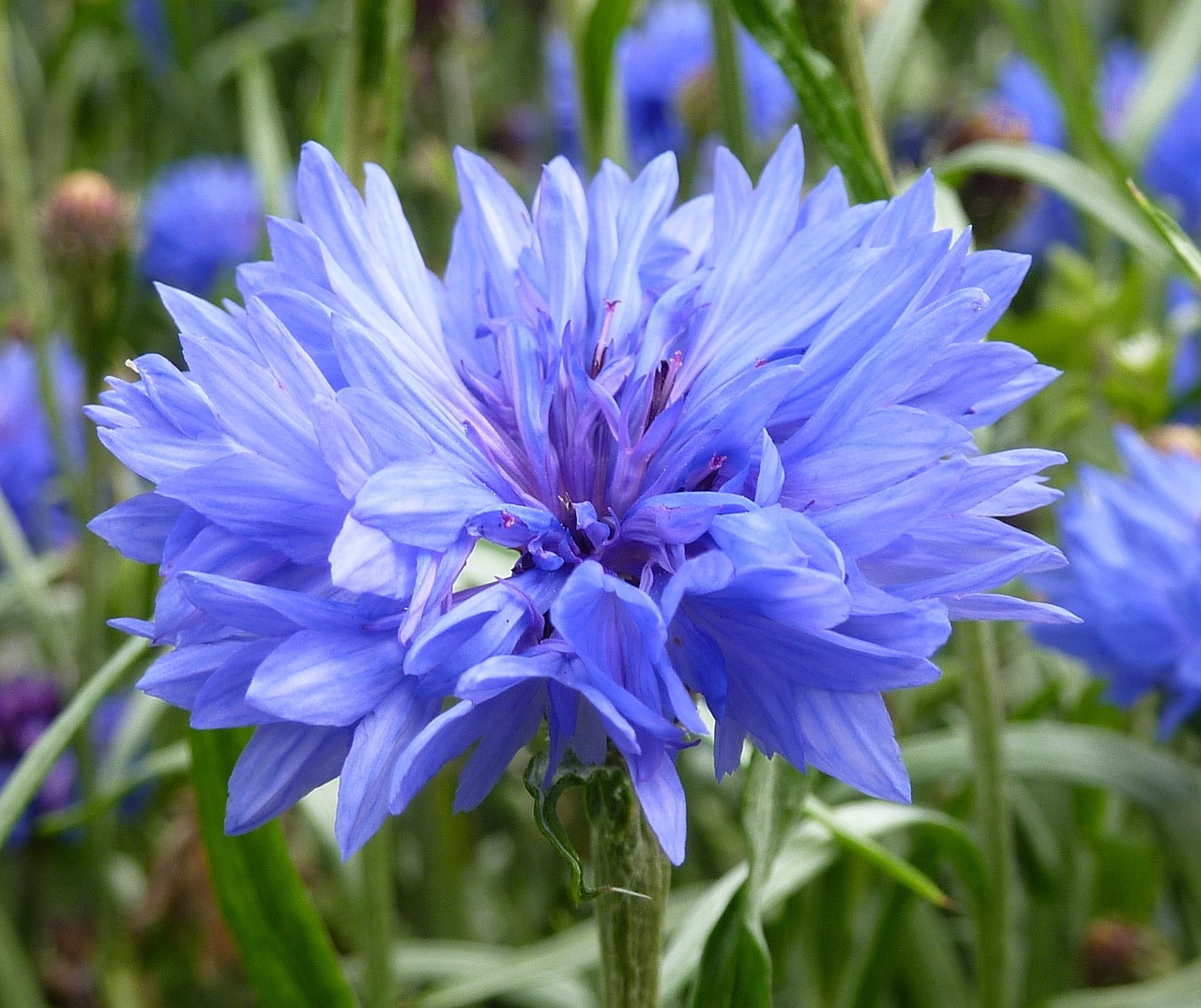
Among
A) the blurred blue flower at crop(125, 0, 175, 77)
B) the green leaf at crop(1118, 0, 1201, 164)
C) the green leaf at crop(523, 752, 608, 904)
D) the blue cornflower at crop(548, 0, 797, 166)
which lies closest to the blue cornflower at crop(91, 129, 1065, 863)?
the green leaf at crop(523, 752, 608, 904)

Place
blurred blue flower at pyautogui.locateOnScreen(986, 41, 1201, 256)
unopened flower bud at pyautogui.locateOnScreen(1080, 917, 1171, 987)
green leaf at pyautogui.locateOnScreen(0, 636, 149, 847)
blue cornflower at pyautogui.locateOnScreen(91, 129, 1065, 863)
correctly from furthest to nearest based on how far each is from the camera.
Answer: blurred blue flower at pyautogui.locateOnScreen(986, 41, 1201, 256)
unopened flower bud at pyautogui.locateOnScreen(1080, 917, 1171, 987)
green leaf at pyautogui.locateOnScreen(0, 636, 149, 847)
blue cornflower at pyautogui.locateOnScreen(91, 129, 1065, 863)

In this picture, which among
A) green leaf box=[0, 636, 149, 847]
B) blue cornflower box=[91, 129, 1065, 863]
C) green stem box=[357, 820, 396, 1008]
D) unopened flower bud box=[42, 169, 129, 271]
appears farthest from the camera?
unopened flower bud box=[42, 169, 129, 271]

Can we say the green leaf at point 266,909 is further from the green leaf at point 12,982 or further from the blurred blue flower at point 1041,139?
the blurred blue flower at point 1041,139

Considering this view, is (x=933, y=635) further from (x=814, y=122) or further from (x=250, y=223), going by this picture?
(x=250, y=223)

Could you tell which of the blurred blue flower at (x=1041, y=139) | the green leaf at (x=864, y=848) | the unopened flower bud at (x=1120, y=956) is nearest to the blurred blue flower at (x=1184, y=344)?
the blurred blue flower at (x=1041, y=139)

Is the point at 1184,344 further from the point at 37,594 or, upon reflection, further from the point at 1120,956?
the point at 37,594

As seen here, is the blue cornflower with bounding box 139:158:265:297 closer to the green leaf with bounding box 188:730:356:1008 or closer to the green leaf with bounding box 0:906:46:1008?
the green leaf with bounding box 0:906:46:1008

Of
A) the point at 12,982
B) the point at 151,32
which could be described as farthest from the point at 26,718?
the point at 151,32

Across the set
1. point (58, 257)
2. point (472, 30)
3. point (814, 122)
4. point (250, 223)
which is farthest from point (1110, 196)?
point (250, 223)
